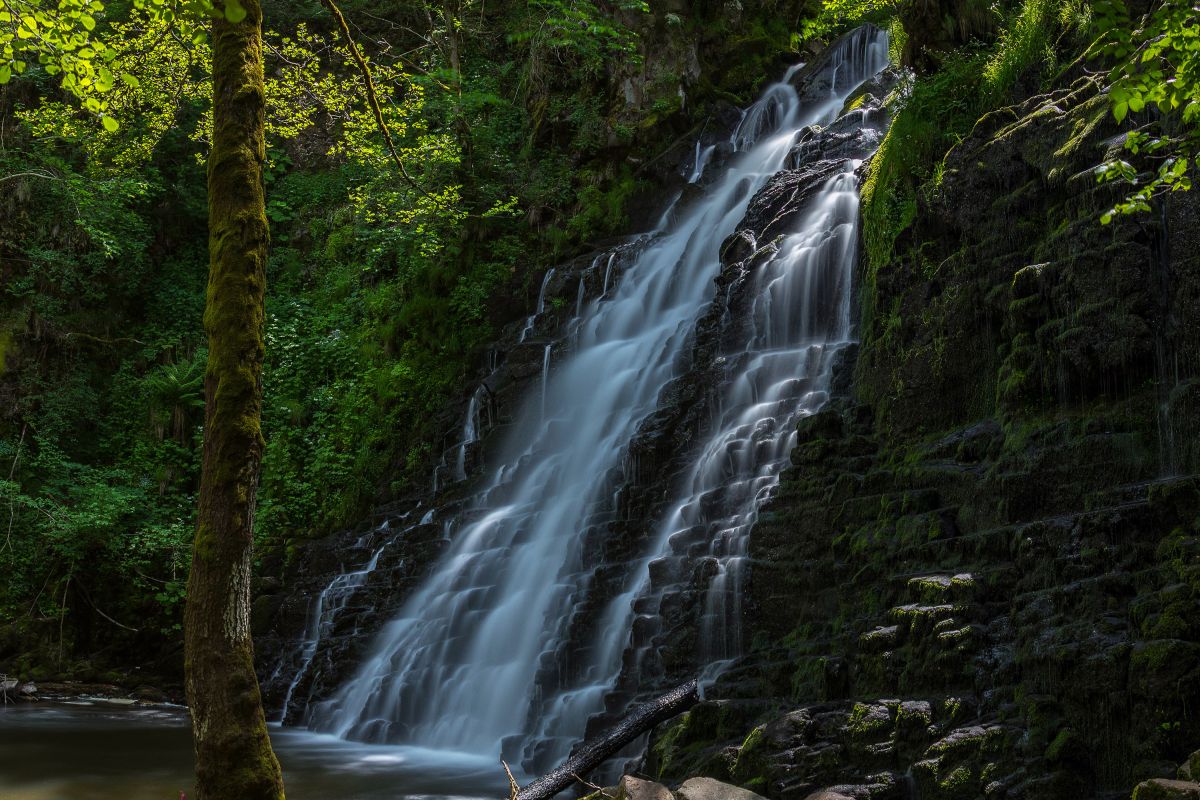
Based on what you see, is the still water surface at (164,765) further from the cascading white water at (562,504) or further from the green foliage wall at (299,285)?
the green foliage wall at (299,285)

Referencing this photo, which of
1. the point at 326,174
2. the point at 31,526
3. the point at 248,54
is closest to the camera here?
the point at 248,54

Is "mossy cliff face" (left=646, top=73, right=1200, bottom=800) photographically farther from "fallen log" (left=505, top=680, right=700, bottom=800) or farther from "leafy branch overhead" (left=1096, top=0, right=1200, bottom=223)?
"leafy branch overhead" (left=1096, top=0, right=1200, bottom=223)

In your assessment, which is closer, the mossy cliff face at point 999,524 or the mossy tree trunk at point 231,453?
the mossy tree trunk at point 231,453

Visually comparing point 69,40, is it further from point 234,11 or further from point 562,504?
point 562,504

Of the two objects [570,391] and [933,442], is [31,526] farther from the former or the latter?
[933,442]

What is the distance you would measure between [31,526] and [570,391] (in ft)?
35.4

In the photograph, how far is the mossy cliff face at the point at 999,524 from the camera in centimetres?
617

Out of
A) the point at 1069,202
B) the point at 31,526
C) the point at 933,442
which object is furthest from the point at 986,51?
the point at 31,526

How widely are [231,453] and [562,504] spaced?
969cm

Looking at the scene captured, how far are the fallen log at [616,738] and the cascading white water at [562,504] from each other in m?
1.32

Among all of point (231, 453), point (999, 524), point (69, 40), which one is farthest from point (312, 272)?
point (231, 453)

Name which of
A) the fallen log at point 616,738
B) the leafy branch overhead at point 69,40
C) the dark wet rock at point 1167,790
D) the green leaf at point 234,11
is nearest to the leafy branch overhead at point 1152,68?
the dark wet rock at point 1167,790

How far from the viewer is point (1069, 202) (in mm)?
8828

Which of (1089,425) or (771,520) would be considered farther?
(771,520)
